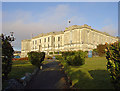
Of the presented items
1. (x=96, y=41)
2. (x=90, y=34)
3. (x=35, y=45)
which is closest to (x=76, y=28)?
(x=90, y=34)

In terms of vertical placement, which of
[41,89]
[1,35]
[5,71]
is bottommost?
[41,89]

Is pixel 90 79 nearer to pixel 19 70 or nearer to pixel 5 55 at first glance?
pixel 5 55

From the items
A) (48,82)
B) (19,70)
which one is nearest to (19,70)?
(19,70)

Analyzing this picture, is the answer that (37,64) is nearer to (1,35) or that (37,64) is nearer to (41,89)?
(41,89)

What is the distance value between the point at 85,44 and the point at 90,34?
8.79m

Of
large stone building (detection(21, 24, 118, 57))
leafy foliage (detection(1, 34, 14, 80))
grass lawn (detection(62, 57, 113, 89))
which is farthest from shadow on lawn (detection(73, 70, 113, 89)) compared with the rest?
large stone building (detection(21, 24, 118, 57))

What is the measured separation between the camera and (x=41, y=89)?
29.1 ft

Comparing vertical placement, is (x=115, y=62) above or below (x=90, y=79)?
above

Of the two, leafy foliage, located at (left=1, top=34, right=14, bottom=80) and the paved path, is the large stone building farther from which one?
leafy foliage, located at (left=1, top=34, right=14, bottom=80)

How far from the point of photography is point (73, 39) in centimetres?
7250

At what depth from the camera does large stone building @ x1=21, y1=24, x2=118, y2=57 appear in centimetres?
6862

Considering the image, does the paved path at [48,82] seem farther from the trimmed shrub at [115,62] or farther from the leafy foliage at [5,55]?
→ the trimmed shrub at [115,62]

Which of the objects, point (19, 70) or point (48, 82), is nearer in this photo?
point (48, 82)

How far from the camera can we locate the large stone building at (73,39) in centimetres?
6862
